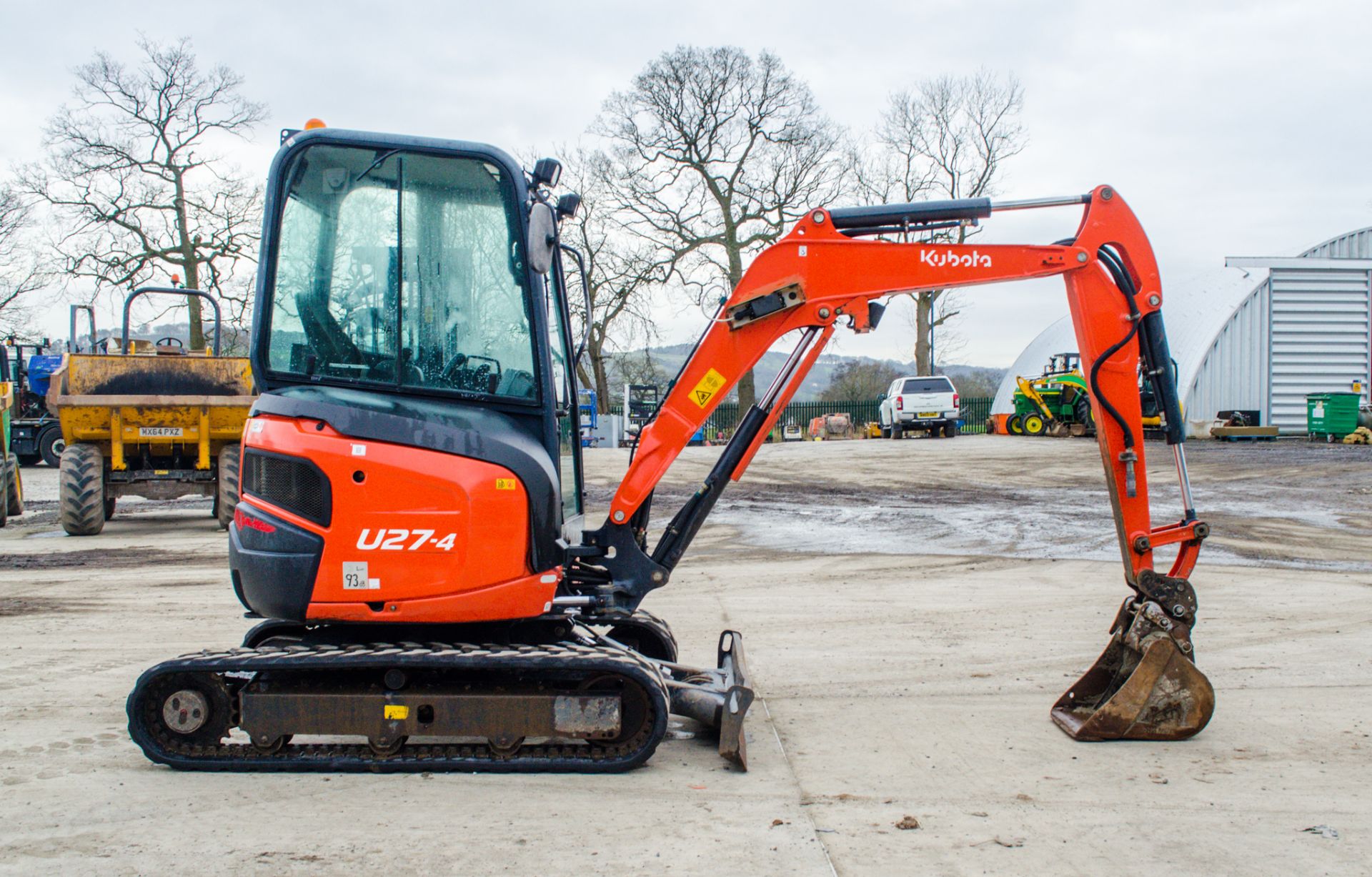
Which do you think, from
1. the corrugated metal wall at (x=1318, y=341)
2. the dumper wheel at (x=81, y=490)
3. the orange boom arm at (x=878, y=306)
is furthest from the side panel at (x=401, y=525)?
the corrugated metal wall at (x=1318, y=341)

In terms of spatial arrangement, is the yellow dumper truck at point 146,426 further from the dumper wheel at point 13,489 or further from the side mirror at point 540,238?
the side mirror at point 540,238

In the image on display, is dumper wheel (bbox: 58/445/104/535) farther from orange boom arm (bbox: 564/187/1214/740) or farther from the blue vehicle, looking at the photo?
the blue vehicle

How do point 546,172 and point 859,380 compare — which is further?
point 859,380

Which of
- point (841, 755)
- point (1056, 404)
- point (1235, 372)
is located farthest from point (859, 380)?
point (841, 755)

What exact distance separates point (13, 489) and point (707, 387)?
13.9 m

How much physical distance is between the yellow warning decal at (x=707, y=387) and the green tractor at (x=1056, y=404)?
28.5m

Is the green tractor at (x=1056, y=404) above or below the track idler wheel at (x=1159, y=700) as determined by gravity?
above

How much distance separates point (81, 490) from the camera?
12.9m

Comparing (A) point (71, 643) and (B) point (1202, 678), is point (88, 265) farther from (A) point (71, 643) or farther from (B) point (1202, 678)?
(B) point (1202, 678)

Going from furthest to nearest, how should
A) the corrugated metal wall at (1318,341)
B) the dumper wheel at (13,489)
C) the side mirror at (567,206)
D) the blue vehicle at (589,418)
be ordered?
the corrugated metal wall at (1318,341) < the blue vehicle at (589,418) < the dumper wheel at (13,489) < the side mirror at (567,206)

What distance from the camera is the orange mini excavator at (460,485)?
4449mm

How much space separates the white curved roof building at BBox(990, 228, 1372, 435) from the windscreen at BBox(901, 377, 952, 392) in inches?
274

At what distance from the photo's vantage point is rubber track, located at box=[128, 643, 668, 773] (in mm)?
4391

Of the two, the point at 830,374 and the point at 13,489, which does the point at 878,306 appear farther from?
the point at 830,374
